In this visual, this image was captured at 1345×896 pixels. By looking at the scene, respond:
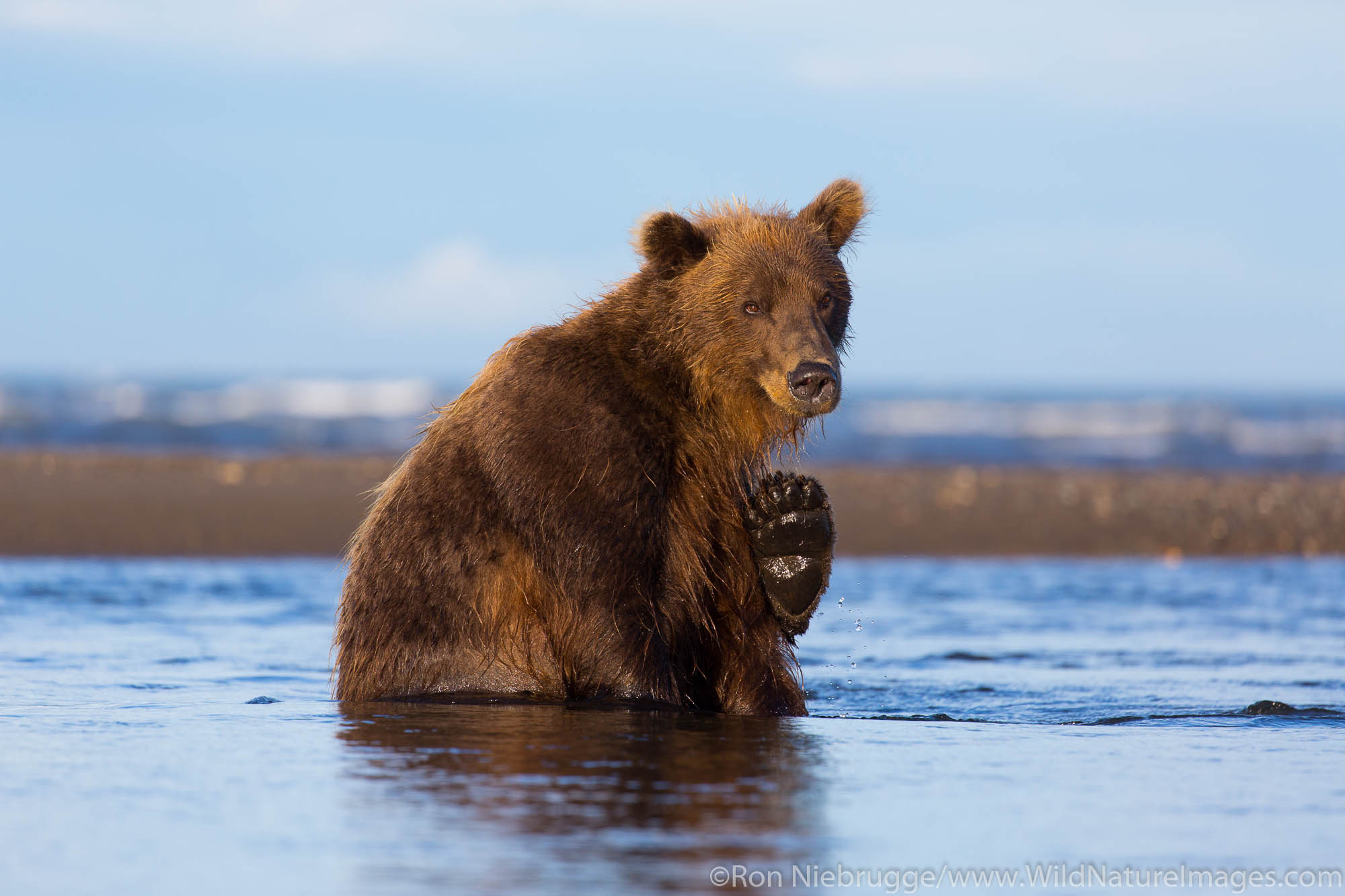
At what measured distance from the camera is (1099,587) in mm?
13562

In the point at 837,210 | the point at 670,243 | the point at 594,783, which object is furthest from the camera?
the point at 837,210

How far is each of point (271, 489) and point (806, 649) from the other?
10497mm

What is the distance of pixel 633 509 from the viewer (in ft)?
18.8

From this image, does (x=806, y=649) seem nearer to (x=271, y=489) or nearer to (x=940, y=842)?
(x=940, y=842)

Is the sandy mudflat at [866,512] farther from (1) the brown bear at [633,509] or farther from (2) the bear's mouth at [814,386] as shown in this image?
(2) the bear's mouth at [814,386]

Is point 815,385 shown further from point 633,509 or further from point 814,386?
point 633,509

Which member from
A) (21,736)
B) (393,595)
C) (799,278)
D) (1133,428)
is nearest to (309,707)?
(393,595)

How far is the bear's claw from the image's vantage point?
235 inches

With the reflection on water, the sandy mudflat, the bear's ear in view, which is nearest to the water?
the reflection on water

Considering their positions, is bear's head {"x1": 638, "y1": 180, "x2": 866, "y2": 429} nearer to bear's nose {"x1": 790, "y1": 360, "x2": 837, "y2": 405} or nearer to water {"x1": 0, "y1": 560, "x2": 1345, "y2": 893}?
bear's nose {"x1": 790, "y1": 360, "x2": 837, "y2": 405}

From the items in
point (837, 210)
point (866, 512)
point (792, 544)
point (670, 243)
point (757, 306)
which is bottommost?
point (792, 544)

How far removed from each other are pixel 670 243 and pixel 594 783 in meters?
2.40

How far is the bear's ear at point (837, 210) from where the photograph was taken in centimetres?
661

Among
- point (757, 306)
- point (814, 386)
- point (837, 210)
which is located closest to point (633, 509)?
point (814, 386)
